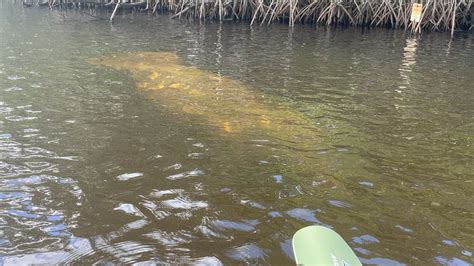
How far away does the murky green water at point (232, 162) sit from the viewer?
3.43 metres

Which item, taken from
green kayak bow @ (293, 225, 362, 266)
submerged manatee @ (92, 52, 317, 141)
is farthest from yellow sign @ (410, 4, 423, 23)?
green kayak bow @ (293, 225, 362, 266)

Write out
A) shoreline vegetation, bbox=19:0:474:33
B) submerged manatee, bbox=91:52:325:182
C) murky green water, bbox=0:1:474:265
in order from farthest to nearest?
1. shoreline vegetation, bbox=19:0:474:33
2. submerged manatee, bbox=91:52:325:182
3. murky green water, bbox=0:1:474:265

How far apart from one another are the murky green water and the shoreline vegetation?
7508 mm

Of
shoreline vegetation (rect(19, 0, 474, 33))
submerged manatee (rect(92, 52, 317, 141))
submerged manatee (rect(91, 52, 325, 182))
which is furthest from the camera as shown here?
shoreline vegetation (rect(19, 0, 474, 33))

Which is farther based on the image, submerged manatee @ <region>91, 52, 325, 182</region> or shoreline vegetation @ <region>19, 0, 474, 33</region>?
shoreline vegetation @ <region>19, 0, 474, 33</region>

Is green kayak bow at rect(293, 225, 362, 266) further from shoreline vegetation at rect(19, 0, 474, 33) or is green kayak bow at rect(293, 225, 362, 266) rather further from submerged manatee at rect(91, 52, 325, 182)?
shoreline vegetation at rect(19, 0, 474, 33)

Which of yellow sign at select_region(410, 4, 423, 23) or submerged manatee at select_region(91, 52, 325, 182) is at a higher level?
yellow sign at select_region(410, 4, 423, 23)

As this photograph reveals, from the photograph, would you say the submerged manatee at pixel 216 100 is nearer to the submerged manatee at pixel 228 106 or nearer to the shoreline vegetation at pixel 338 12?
the submerged manatee at pixel 228 106

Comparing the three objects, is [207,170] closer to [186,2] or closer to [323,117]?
[323,117]

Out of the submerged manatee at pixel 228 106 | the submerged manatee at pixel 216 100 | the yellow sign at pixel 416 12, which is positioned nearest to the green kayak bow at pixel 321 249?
the submerged manatee at pixel 228 106

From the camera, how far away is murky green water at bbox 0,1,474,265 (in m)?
3.43

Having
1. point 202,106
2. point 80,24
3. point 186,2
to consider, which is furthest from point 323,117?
point 186,2

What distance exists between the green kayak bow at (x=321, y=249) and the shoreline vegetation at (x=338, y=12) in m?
15.3

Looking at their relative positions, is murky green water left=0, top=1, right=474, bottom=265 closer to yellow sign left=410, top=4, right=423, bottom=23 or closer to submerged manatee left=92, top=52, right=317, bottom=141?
submerged manatee left=92, top=52, right=317, bottom=141
